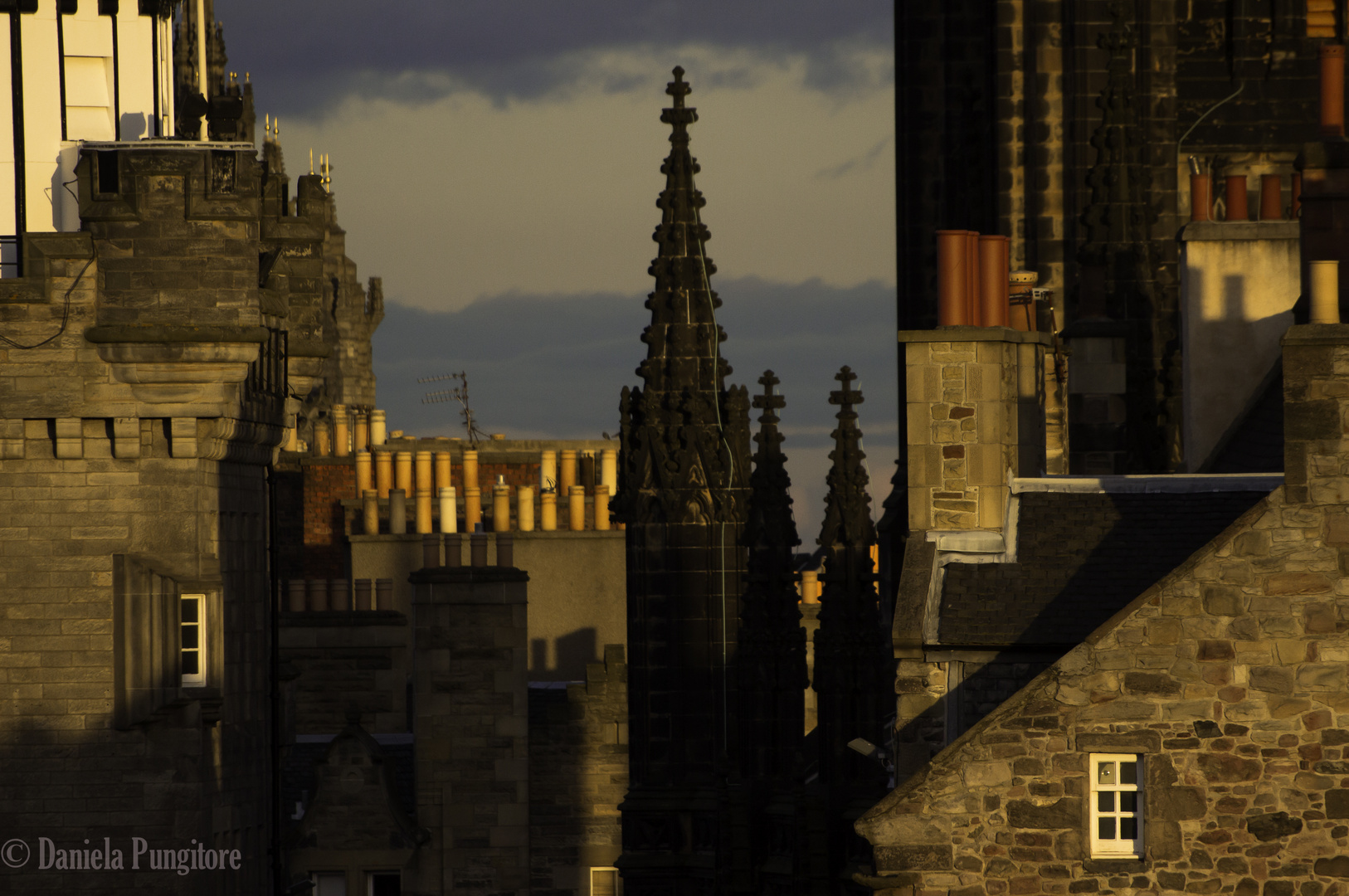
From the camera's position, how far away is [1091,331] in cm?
2864

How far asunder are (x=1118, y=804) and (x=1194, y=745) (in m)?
0.67

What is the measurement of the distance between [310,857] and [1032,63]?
1374 centimetres

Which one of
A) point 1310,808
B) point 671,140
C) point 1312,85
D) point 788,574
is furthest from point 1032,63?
point 1310,808

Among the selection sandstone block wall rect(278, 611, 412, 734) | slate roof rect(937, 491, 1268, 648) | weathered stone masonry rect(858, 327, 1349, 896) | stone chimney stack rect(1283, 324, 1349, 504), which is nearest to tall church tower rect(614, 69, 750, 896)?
slate roof rect(937, 491, 1268, 648)

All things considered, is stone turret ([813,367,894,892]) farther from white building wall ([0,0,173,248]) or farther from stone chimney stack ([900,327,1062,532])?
white building wall ([0,0,173,248])

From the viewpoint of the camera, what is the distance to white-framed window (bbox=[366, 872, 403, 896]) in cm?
3191

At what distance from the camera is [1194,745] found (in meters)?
17.2

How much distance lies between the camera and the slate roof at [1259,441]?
74.9 feet

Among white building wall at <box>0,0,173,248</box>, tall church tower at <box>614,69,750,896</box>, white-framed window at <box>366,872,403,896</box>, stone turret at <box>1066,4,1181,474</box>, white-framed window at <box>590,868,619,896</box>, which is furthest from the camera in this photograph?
white-framed window at <box>590,868,619,896</box>

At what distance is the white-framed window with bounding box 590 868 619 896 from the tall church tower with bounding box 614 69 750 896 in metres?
6.75

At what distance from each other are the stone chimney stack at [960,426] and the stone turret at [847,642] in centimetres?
349

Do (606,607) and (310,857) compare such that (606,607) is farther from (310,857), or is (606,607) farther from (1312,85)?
(1312,85)

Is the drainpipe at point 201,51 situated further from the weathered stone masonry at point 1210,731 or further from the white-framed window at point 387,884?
the weathered stone masonry at point 1210,731

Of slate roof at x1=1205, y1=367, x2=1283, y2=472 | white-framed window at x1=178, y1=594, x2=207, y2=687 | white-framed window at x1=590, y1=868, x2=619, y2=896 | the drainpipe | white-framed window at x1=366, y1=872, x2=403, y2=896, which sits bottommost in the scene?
white-framed window at x1=590, y1=868, x2=619, y2=896
